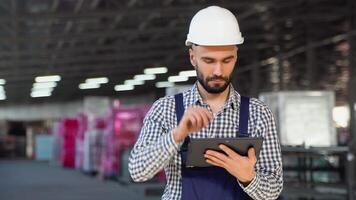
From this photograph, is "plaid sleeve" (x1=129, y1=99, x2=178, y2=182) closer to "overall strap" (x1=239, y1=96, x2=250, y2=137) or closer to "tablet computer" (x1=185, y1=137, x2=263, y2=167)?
"tablet computer" (x1=185, y1=137, x2=263, y2=167)

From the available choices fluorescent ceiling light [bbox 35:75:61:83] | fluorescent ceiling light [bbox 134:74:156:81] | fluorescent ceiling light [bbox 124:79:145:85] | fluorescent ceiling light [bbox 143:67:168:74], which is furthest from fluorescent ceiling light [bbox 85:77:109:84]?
fluorescent ceiling light [bbox 143:67:168:74]

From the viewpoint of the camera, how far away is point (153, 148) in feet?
7.23

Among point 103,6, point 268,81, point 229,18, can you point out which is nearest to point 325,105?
point 229,18

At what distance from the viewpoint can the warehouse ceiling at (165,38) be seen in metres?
20.7

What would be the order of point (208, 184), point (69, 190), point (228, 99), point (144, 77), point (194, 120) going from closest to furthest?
point (194, 120), point (208, 184), point (228, 99), point (69, 190), point (144, 77)

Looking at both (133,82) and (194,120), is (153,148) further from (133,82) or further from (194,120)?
(133,82)

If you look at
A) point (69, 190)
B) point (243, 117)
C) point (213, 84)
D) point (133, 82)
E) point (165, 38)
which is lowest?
point (69, 190)

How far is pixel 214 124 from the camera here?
2.37 m

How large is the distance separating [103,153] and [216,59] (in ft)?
65.3

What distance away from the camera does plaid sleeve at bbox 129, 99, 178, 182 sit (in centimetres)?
217

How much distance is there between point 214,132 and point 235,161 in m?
0.25

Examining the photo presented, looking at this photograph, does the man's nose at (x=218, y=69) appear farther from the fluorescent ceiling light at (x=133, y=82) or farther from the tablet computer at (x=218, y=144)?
the fluorescent ceiling light at (x=133, y=82)

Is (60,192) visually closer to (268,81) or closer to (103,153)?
(103,153)

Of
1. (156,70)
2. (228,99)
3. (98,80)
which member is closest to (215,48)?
(228,99)
